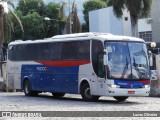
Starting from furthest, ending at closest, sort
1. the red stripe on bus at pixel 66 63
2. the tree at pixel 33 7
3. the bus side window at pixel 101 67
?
the tree at pixel 33 7 < the red stripe on bus at pixel 66 63 < the bus side window at pixel 101 67

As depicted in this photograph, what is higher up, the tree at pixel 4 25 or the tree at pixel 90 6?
the tree at pixel 90 6

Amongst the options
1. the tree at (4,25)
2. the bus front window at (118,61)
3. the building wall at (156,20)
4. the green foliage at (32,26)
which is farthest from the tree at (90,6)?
the bus front window at (118,61)

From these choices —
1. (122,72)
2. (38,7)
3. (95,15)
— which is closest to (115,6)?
(122,72)

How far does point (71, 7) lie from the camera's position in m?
50.3

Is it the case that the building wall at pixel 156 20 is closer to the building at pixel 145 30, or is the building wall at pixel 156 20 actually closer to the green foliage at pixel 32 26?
the building at pixel 145 30

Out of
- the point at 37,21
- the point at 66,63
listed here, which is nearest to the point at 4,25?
the point at 66,63

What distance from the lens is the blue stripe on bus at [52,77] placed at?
24.0m

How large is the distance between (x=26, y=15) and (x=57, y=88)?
55781mm

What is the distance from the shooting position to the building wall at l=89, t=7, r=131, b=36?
6406cm

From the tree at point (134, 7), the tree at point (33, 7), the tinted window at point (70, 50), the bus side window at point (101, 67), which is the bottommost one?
the bus side window at point (101, 67)

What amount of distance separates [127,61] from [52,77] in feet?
18.4

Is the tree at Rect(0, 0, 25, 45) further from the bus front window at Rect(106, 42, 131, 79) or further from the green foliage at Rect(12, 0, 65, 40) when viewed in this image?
the green foliage at Rect(12, 0, 65, 40)

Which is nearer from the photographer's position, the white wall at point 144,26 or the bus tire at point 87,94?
the bus tire at point 87,94

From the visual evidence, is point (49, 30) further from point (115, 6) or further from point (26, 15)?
point (115, 6)
